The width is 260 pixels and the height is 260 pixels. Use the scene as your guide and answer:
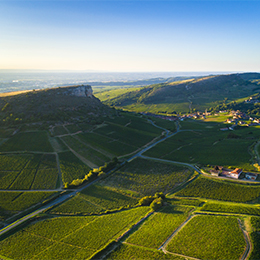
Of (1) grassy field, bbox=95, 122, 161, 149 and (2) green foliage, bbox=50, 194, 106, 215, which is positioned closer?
(2) green foliage, bbox=50, 194, 106, 215

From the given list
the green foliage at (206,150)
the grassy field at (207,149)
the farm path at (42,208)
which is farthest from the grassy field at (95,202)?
the grassy field at (207,149)

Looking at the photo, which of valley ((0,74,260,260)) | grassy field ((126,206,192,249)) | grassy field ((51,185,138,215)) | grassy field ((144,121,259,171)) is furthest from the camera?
grassy field ((144,121,259,171))

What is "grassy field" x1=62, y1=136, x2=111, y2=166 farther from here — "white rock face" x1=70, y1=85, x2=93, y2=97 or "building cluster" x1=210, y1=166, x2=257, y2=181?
"white rock face" x1=70, y1=85, x2=93, y2=97

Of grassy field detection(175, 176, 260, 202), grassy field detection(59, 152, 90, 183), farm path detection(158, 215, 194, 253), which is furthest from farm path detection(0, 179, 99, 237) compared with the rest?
farm path detection(158, 215, 194, 253)

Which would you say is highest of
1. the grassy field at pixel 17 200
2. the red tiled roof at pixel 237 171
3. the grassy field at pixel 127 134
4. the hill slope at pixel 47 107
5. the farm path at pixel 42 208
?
the hill slope at pixel 47 107

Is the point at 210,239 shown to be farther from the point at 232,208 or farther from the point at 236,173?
the point at 236,173

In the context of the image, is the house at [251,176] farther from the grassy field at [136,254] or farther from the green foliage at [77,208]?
the green foliage at [77,208]

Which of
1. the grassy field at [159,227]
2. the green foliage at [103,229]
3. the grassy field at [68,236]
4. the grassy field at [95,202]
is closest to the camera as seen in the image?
the grassy field at [159,227]
